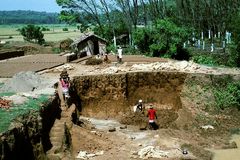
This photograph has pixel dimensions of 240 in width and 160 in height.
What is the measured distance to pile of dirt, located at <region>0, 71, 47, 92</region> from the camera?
22939mm

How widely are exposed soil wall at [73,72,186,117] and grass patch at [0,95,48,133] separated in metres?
7.77

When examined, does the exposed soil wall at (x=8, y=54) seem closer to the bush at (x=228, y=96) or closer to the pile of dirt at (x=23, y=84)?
the pile of dirt at (x=23, y=84)

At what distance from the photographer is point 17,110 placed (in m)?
16.7

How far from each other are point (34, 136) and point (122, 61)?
19051 mm

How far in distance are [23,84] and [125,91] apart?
7.49 metres

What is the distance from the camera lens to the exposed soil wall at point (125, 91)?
2750 cm

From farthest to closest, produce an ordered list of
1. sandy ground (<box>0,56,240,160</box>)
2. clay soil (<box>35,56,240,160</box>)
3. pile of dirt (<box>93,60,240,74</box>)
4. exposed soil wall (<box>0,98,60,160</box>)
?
pile of dirt (<box>93,60,240,74</box>)
clay soil (<box>35,56,240,160</box>)
sandy ground (<box>0,56,240,160</box>)
exposed soil wall (<box>0,98,60,160</box>)

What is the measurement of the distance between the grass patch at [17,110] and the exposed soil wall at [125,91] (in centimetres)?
777

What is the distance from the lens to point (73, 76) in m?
27.5

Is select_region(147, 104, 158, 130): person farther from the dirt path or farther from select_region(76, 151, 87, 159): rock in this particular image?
select_region(76, 151, 87, 159): rock

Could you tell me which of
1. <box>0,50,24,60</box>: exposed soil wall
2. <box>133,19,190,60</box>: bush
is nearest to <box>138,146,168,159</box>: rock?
<box>133,19,190,60</box>: bush

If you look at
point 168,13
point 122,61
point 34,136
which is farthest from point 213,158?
point 168,13

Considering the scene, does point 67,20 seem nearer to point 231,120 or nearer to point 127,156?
point 231,120

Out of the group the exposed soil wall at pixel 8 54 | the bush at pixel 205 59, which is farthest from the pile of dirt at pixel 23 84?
the exposed soil wall at pixel 8 54
